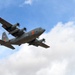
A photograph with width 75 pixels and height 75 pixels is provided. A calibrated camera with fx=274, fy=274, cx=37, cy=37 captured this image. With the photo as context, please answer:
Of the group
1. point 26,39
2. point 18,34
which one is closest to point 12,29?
point 18,34

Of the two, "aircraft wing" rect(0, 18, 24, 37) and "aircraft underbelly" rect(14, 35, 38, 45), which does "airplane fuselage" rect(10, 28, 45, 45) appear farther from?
"aircraft wing" rect(0, 18, 24, 37)

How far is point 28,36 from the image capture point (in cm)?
6731

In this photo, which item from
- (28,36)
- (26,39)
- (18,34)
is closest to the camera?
(28,36)

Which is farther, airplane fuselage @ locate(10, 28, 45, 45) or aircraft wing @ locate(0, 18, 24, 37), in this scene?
aircraft wing @ locate(0, 18, 24, 37)

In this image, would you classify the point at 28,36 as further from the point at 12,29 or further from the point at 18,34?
the point at 12,29

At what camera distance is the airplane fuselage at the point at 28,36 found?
66.8m

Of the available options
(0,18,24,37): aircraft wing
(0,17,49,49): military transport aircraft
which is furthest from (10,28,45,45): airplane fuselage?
(0,18,24,37): aircraft wing

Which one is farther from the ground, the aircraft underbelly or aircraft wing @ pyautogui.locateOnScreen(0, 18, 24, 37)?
aircraft wing @ pyautogui.locateOnScreen(0, 18, 24, 37)

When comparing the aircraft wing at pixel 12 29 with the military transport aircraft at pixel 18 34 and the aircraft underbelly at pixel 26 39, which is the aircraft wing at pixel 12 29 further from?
the aircraft underbelly at pixel 26 39

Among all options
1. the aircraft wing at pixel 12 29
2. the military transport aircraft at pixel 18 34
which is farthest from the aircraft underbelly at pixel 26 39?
the aircraft wing at pixel 12 29

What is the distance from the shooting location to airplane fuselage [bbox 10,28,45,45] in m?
66.8

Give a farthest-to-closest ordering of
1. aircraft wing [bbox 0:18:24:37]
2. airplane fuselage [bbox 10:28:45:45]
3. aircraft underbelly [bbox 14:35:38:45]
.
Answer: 1. aircraft wing [bbox 0:18:24:37]
2. aircraft underbelly [bbox 14:35:38:45]
3. airplane fuselage [bbox 10:28:45:45]

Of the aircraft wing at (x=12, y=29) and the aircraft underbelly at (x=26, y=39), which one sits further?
the aircraft wing at (x=12, y=29)

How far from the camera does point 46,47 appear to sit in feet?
265
